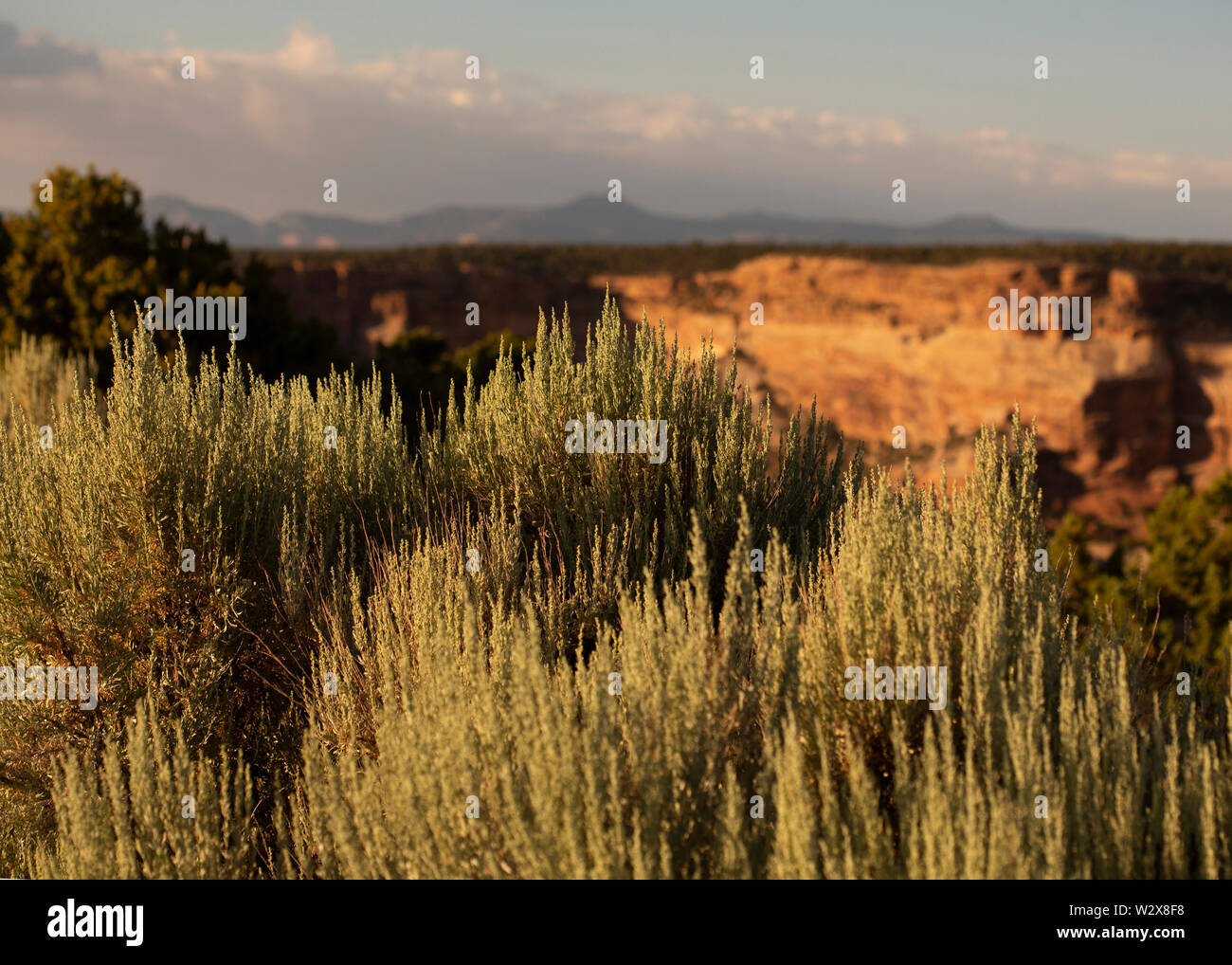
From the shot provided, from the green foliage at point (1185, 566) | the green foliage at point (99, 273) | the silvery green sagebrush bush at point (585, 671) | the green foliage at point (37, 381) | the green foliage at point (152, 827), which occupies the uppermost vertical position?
the green foliage at point (99, 273)

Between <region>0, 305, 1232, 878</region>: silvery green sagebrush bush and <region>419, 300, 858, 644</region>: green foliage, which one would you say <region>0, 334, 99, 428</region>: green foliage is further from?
<region>419, 300, 858, 644</region>: green foliage

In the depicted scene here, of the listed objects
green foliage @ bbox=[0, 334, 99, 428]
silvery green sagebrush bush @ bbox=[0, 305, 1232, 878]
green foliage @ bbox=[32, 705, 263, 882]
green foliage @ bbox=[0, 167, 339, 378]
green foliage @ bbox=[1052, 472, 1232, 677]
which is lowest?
green foliage @ bbox=[1052, 472, 1232, 677]

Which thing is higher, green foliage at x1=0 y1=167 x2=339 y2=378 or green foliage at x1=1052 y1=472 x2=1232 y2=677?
green foliage at x1=0 y1=167 x2=339 y2=378

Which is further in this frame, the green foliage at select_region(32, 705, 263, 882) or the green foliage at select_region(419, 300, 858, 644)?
the green foliage at select_region(419, 300, 858, 644)

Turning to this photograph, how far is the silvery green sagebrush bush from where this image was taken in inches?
127

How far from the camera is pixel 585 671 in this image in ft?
12.8

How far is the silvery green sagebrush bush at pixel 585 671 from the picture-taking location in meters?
3.24

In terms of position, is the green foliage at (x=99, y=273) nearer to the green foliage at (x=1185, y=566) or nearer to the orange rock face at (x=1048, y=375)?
the green foliage at (x=1185, y=566)

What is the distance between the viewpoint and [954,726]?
3.84m

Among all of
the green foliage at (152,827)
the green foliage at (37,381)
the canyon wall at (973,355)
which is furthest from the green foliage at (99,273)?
the canyon wall at (973,355)

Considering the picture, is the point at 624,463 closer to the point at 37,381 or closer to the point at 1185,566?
the point at 37,381

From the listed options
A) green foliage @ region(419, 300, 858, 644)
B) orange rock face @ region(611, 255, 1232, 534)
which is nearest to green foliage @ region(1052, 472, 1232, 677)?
green foliage @ region(419, 300, 858, 644)
